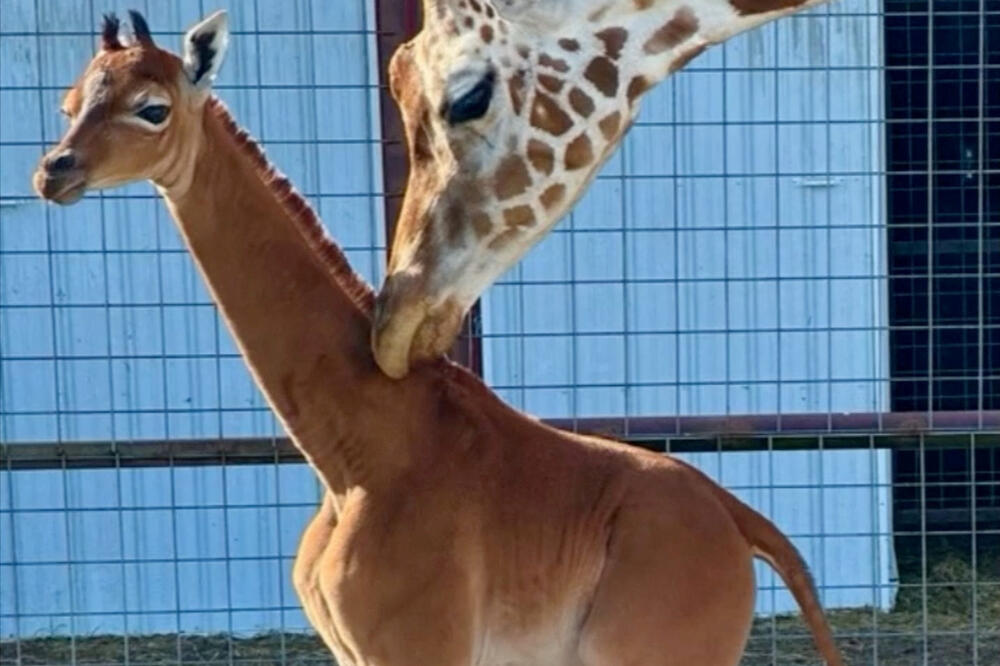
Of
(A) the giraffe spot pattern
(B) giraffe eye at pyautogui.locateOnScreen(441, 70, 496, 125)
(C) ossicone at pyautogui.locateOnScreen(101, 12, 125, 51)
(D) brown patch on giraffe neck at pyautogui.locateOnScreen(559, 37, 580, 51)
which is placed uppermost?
(C) ossicone at pyautogui.locateOnScreen(101, 12, 125, 51)

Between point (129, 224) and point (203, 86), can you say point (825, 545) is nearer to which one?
point (129, 224)

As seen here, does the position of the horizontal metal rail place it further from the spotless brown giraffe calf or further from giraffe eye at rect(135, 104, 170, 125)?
giraffe eye at rect(135, 104, 170, 125)

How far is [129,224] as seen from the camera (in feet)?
19.9

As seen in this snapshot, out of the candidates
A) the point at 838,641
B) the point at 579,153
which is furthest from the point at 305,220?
the point at 838,641

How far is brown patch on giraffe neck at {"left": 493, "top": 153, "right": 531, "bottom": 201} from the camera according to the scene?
9.03 ft

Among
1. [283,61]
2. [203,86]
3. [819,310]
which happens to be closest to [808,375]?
[819,310]

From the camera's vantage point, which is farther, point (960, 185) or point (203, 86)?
point (960, 185)

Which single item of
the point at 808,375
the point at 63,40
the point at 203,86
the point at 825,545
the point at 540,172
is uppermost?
the point at 63,40

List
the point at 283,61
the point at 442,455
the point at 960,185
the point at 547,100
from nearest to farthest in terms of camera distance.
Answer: the point at 547,100
the point at 442,455
the point at 283,61
the point at 960,185

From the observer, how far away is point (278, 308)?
10.8 ft

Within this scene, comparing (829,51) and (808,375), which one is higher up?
(829,51)

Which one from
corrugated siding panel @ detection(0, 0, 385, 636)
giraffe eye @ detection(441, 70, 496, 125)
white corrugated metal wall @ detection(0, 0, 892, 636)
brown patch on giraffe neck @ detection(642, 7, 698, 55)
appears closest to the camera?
giraffe eye @ detection(441, 70, 496, 125)

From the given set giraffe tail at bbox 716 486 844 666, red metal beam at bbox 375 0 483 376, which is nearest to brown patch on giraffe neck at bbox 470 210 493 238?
giraffe tail at bbox 716 486 844 666

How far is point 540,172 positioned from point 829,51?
11.7ft
